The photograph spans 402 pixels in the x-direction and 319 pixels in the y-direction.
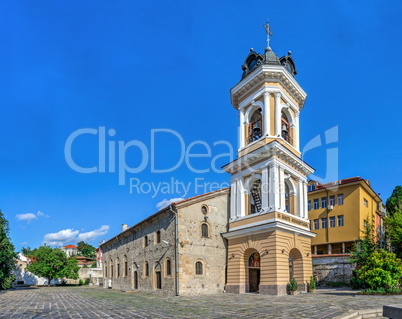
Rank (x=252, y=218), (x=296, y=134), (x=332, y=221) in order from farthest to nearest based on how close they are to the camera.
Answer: (x=332, y=221), (x=296, y=134), (x=252, y=218)

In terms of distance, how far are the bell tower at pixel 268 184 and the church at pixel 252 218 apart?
7cm

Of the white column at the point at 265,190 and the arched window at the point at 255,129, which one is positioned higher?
the arched window at the point at 255,129

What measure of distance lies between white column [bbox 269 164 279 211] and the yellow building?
42.8 feet

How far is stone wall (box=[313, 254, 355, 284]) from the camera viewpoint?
2816cm

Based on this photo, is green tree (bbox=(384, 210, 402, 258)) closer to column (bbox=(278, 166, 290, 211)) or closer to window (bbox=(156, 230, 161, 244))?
column (bbox=(278, 166, 290, 211))

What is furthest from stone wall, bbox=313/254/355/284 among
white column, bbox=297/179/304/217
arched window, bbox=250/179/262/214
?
arched window, bbox=250/179/262/214

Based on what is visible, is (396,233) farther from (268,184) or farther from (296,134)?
(268,184)

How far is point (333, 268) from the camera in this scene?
2916cm

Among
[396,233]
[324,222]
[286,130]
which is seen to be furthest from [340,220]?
[286,130]

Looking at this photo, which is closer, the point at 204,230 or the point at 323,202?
the point at 204,230

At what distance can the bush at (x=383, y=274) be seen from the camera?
19031mm

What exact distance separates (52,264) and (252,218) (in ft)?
111

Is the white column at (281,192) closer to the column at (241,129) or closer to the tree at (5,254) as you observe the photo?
the column at (241,129)

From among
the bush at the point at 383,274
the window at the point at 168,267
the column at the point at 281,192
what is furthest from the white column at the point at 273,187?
the window at the point at 168,267
